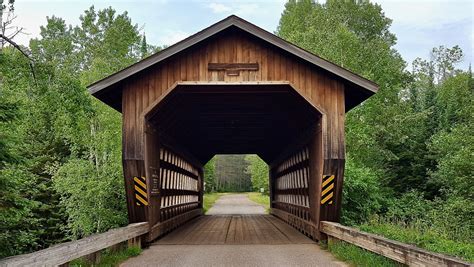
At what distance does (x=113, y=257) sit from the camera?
26.3 ft

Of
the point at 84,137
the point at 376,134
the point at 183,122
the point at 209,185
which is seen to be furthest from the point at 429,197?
the point at 209,185

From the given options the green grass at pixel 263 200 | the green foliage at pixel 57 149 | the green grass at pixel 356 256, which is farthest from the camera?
the green grass at pixel 263 200

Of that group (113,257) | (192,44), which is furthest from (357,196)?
(113,257)

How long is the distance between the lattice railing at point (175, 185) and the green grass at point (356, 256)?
216 inches

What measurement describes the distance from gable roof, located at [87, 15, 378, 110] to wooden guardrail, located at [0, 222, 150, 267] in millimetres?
3217

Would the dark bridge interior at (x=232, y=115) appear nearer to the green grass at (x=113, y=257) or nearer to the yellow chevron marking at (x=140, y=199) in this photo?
the yellow chevron marking at (x=140, y=199)

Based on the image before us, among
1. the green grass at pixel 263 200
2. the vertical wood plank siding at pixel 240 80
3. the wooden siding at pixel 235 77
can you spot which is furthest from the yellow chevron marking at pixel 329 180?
the green grass at pixel 263 200

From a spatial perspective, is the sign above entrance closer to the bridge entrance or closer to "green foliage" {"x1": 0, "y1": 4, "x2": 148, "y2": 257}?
the bridge entrance

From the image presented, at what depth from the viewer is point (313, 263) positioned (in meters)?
7.75

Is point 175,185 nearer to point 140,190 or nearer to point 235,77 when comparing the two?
point 140,190

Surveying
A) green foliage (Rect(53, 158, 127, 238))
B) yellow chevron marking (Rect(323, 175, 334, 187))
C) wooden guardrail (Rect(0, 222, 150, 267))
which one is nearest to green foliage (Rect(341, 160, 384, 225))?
yellow chevron marking (Rect(323, 175, 334, 187))

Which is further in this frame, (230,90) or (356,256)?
(230,90)

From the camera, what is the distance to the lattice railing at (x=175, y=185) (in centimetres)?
1345

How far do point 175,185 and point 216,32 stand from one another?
7.74m
